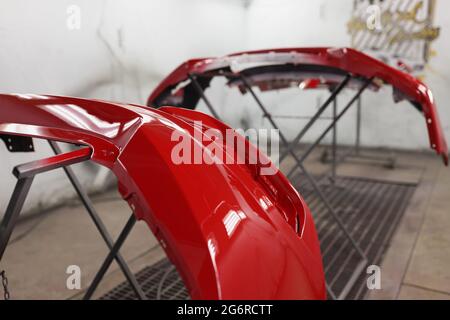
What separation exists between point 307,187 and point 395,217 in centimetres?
97

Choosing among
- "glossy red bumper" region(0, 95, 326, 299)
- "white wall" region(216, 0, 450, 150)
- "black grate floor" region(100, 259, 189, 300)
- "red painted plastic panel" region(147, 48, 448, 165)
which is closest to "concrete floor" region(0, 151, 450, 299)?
"black grate floor" region(100, 259, 189, 300)

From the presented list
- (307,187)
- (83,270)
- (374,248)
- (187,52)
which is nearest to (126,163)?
(83,270)

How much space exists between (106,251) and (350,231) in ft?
5.49

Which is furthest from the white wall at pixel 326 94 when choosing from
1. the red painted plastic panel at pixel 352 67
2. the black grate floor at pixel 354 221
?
the red painted plastic panel at pixel 352 67

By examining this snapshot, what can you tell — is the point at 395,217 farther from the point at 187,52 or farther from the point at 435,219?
the point at 187,52

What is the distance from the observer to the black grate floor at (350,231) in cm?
206

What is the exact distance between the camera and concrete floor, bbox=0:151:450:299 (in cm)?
203

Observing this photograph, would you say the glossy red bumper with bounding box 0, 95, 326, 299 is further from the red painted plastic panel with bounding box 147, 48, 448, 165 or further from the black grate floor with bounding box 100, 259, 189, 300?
the black grate floor with bounding box 100, 259, 189, 300

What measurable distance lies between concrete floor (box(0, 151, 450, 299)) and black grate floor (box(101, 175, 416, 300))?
3.5 inches

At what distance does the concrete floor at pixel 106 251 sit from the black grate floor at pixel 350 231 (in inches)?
3.5

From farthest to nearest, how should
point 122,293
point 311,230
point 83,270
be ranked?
point 83,270, point 122,293, point 311,230

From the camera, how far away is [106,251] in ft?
8.13

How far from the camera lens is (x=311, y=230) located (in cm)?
77

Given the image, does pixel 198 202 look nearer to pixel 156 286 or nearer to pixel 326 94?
pixel 156 286
